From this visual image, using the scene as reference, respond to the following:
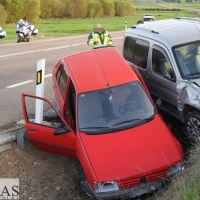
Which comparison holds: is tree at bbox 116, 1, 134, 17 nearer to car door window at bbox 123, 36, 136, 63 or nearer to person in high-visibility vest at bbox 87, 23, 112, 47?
person in high-visibility vest at bbox 87, 23, 112, 47

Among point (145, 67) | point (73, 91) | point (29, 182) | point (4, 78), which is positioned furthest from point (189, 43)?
point (4, 78)

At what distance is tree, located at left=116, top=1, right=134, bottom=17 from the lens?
57.3m

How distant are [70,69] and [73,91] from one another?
0.55 metres

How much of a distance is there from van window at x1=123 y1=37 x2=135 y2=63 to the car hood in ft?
10.3

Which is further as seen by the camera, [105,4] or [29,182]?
[105,4]

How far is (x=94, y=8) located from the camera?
53.0 metres

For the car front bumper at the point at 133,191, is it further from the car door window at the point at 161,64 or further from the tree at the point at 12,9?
the tree at the point at 12,9

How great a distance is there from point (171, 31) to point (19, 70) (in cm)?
704

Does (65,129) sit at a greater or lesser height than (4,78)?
greater

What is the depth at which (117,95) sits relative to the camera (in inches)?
253

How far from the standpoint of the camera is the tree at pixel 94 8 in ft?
172

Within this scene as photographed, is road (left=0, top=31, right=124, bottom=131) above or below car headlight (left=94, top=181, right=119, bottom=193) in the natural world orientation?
below

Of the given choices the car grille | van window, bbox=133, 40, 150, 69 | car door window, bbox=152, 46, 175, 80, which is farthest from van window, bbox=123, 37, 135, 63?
the car grille

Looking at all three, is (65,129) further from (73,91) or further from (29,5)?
(29,5)
